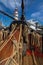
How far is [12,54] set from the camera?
2.76m

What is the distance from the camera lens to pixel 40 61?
9.77ft

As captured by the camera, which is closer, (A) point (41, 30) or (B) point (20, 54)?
(B) point (20, 54)

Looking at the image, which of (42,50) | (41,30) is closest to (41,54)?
(42,50)

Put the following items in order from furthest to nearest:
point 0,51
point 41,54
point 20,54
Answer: point 41,54
point 20,54
point 0,51

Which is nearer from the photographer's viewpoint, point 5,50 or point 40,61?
point 5,50

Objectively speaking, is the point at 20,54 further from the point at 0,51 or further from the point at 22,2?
the point at 22,2

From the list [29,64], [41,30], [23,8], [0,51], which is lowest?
[29,64]

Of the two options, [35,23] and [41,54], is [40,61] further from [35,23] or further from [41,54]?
[35,23]

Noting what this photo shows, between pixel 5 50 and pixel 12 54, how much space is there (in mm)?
109

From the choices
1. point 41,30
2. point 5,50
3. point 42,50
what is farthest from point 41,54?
point 5,50

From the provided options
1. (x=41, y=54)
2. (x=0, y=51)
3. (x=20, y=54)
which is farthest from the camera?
(x=41, y=54)

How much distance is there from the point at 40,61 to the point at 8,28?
56cm

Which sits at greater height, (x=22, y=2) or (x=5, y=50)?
(x=22, y=2)

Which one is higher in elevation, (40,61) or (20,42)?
(20,42)
